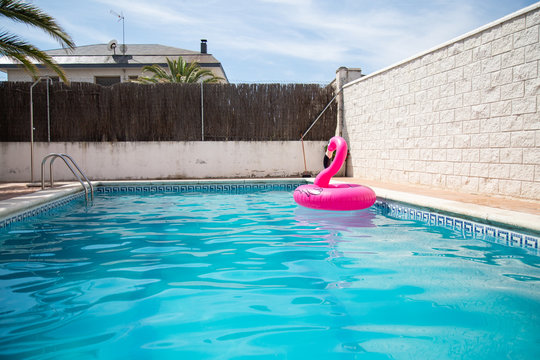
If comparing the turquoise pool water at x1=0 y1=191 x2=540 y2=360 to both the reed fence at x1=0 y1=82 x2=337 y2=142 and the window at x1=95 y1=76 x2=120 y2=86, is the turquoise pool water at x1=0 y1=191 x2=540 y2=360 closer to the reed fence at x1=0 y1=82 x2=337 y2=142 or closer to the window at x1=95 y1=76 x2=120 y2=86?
the reed fence at x1=0 y1=82 x2=337 y2=142

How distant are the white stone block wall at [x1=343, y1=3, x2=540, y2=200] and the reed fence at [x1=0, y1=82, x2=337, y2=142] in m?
2.44

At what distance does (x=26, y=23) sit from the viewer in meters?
7.11

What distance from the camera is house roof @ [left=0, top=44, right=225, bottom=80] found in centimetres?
1768

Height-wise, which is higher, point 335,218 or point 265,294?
point 335,218

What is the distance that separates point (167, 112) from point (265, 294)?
871 cm

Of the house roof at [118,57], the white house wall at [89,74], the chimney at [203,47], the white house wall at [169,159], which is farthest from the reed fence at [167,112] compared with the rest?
the chimney at [203,47]

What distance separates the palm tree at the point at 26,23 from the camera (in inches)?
267

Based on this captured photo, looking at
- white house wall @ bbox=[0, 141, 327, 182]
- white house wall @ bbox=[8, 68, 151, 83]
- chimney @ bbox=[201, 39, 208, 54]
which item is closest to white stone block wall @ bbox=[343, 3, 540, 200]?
white house wall @ bbox=[0, 141, 327, 182]

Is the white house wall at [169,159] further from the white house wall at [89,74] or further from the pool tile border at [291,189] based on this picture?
the white house wall at [89,74]

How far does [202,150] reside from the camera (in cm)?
1041

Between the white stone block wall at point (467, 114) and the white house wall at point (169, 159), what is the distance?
258 cm

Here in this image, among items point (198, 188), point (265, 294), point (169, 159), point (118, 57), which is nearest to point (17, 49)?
point (169, 159)

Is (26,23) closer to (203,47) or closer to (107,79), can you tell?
(107,79)

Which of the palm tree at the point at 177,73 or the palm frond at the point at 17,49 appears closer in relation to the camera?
the palm frond at the point at 17,49
